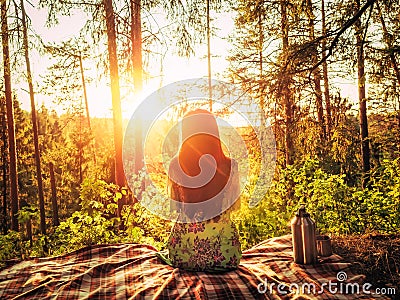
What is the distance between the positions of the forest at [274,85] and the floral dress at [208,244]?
1054 millimetres

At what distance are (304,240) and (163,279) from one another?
95 centimetres

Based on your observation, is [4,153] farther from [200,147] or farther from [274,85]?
→ [200,147]

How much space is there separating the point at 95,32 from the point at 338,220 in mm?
Answer: 4767

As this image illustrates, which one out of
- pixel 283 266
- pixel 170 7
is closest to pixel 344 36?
pixel 170 7

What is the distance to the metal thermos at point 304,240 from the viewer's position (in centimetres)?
273

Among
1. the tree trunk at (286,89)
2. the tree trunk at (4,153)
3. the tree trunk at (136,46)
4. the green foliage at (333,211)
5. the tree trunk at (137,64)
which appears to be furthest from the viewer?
the tree trunk at (4,153)

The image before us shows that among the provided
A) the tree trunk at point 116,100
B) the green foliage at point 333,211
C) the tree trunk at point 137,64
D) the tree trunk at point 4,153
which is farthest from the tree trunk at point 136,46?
the tree trunk at point 4,153

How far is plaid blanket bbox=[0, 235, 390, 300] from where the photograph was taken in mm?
2277

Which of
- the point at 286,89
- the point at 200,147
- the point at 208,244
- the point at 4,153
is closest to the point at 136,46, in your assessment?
the point at 286,89

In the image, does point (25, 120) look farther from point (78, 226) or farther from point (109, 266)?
point (109, 266)

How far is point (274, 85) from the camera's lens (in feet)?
15.0

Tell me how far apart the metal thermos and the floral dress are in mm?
389

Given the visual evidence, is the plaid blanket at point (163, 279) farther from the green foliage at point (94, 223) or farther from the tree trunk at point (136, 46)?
the tree trunk at point (136, 46)

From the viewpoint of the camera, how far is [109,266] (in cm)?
277
